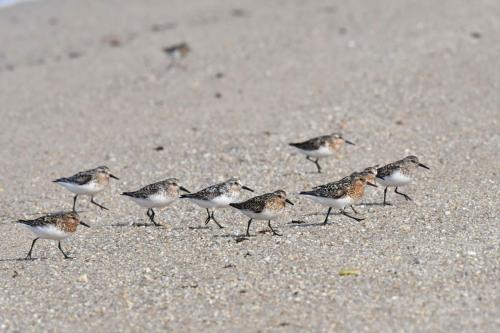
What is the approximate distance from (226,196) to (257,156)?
370 cm

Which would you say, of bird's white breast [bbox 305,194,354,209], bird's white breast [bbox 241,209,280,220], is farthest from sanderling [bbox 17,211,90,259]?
bird's white breast [bbox 305,194,354,209]

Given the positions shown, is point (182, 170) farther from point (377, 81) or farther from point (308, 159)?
point (377, 81)

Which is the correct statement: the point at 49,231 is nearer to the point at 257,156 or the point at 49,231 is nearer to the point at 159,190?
the point at 159,190

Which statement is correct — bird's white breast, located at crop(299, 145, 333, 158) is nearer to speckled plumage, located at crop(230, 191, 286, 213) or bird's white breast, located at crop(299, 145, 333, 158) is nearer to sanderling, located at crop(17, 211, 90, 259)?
speckled plumage, located at crop(230, 191, 286, 213)

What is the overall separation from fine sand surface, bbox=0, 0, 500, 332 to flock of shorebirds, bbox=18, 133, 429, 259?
331mm

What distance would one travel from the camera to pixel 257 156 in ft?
50.9

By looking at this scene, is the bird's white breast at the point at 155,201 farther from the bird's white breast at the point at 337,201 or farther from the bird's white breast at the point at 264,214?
the bird's white breast at the point at 337,201

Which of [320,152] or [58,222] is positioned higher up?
[58,222]

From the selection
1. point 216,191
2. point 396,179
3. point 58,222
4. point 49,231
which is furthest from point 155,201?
point 396,179

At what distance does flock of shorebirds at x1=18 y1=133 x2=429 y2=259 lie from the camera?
35.7 feet

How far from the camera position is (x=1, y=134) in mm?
18672

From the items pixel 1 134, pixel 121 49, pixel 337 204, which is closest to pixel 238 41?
pixel 121 49

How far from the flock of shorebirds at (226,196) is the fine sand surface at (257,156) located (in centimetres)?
33

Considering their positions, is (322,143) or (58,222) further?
(322,143)
